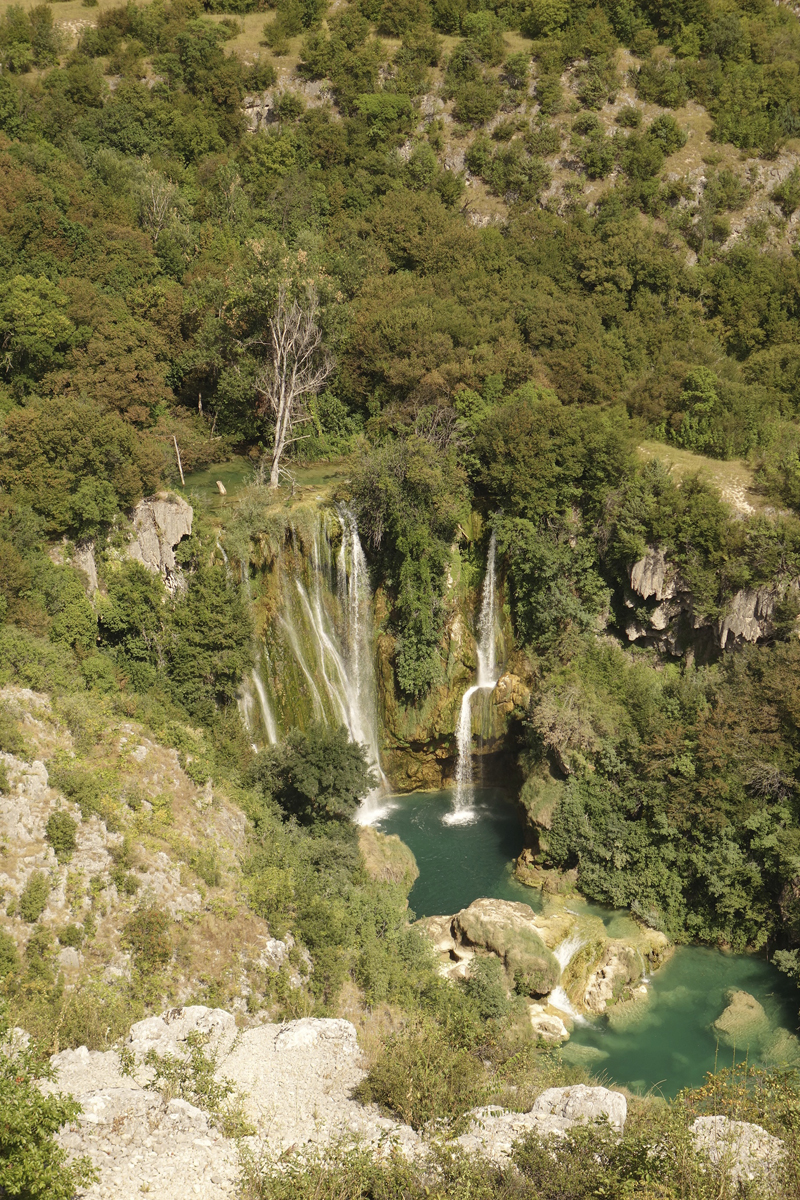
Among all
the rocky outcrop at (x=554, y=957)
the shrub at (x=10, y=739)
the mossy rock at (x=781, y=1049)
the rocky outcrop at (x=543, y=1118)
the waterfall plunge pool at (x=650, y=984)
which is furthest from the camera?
the rocky outcrop at (x=554, y=957)

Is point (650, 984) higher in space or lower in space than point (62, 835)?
lower

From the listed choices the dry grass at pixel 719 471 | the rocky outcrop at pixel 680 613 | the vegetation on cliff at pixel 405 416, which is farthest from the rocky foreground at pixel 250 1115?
the dry grass at pixel 719 471

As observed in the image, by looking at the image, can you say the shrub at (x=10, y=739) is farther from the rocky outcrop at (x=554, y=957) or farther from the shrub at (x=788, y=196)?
the shrub at (x=788, y=196)

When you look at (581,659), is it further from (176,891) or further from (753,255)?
(753,255)

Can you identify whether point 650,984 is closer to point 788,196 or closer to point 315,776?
point 315,776

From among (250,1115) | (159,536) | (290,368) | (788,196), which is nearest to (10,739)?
(159,536)

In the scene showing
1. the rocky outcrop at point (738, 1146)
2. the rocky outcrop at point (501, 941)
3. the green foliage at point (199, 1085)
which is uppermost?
the rocky outcrop at point (738, 1146)

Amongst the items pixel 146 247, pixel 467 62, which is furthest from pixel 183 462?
pixel 467 62
